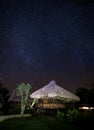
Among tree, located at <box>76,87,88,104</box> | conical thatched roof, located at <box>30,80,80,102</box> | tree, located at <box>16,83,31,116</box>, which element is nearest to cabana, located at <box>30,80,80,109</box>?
conical thatched roof, located at <box>30,80,80,102</box>

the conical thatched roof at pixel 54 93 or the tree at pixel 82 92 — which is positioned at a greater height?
the tree at pixel 82 92

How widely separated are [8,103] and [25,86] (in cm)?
1101

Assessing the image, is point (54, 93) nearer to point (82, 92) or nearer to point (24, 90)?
point (24, 90)

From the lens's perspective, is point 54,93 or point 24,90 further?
point 24,90

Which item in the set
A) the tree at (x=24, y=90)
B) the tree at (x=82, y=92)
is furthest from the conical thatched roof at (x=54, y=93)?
the tree at (x=82, y=92)

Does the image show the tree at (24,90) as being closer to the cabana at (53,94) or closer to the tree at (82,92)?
the cabana at (53,94)

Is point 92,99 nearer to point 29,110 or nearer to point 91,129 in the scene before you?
point 29,110

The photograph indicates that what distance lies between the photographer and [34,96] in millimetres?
21125

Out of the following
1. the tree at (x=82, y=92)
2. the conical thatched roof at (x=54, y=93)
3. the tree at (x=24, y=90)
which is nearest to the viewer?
the conical thatched roof at (x=54, y=93)

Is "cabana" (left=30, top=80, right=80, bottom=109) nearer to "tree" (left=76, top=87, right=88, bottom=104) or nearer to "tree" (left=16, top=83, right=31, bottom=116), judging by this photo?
"tree" (left=16, top=83, right=31, bottom=116)

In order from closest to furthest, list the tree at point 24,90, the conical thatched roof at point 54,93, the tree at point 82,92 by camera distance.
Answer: the conical thatched roof at point 54,93 → the tree at point 24,90 → the tree at point 82,92

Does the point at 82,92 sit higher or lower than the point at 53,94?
higher

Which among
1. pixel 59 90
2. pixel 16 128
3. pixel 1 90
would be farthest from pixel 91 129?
pixel 1 90

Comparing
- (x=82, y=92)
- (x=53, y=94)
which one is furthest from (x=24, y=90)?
(x=82, y=92)
